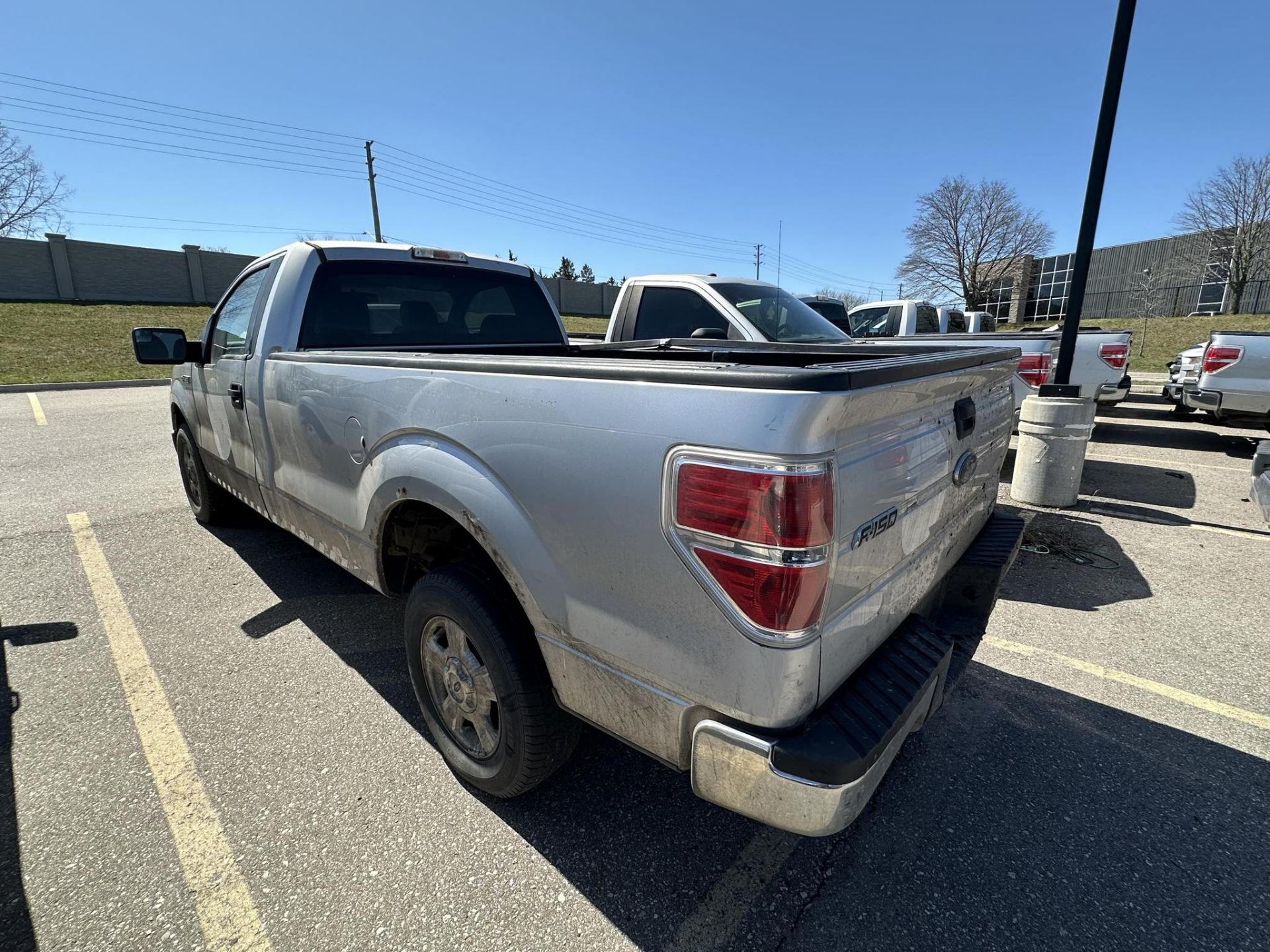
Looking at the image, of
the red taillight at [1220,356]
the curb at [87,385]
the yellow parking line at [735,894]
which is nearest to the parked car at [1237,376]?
the red taillight at [1220,356]

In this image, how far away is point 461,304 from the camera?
3.93 meters

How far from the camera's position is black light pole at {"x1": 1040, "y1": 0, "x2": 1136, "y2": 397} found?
5.38 meters

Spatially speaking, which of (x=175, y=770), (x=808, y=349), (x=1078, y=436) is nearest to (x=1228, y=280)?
(x=1078, y=436)

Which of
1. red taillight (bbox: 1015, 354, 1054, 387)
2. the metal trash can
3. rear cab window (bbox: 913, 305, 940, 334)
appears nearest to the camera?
the metal trash can

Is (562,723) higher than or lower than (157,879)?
higher

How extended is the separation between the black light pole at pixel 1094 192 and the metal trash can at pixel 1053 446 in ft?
0.65

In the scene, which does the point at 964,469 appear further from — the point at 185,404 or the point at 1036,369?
the point at 1036,369

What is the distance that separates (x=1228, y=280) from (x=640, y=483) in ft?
171

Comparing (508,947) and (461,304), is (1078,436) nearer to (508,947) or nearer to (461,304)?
(461,304)

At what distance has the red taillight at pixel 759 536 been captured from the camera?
1.29m

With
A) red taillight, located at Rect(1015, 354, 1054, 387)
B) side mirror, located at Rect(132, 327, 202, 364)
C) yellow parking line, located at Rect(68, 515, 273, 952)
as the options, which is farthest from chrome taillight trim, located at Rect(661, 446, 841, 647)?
red taillight, located at Rect(1015, 354, 1054, 387)

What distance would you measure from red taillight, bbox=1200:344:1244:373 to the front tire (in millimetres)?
9760

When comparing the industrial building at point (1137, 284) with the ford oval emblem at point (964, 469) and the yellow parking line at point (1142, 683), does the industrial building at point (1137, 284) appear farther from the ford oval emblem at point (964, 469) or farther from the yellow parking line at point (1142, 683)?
the ford oval emblem at point (964, 469)

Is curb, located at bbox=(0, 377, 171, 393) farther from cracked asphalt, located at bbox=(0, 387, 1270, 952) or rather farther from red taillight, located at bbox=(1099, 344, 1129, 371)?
red taillight, located at bbox=(1099, 344, 1129, 371)
